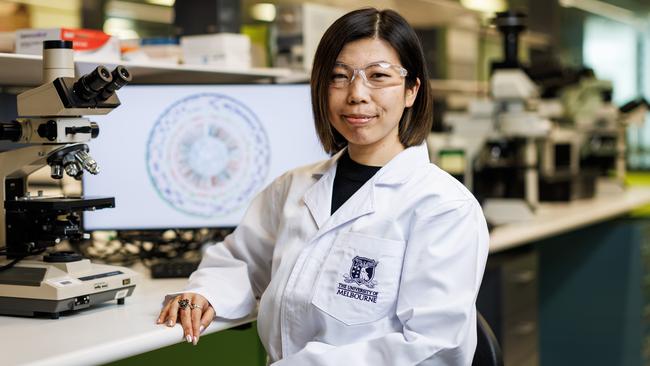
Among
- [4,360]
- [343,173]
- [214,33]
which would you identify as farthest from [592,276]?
[4,360]

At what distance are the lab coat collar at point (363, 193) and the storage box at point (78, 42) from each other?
687 mm

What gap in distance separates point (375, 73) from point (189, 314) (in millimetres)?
560

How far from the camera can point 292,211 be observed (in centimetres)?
162

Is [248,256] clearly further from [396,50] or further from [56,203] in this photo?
[396,50]

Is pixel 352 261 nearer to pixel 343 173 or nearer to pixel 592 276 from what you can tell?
pixel 343 173

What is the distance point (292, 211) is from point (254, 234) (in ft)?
0.49

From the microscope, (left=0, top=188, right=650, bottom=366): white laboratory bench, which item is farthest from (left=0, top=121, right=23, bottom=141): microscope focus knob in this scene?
(left=0, top=188, right=650, bottom=366): white laboratory bench

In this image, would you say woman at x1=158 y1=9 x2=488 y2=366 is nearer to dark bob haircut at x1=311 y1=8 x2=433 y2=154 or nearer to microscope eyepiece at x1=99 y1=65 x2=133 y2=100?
dark bob haircut at x1=311 y1=8 x2=433 y2=154

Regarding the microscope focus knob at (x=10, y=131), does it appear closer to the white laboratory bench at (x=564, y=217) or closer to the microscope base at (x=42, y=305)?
the microscope base at (x=42, y=305)

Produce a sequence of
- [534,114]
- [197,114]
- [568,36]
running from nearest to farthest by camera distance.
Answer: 1. [197,114]
2. [534,114]
3. [568,36]

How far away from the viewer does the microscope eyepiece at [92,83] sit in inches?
57.2

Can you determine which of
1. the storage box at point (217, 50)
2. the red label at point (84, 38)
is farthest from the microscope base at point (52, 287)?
the storage box at point (217, 50)

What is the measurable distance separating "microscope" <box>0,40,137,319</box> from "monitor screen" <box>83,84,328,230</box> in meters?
0.41

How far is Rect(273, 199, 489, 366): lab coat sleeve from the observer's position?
1.37 meters
